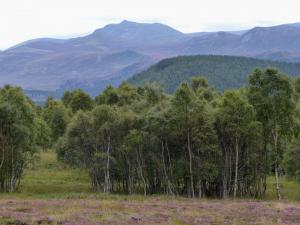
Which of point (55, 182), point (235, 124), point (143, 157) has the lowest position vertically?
point (55, 182)

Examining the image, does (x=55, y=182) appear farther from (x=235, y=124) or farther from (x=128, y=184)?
(x=235, y=124)

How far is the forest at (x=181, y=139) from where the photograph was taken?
66.1 metres

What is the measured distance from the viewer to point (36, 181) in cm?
8300

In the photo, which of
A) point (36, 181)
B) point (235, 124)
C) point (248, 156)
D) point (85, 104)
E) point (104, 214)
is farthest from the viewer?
point (85, 104)

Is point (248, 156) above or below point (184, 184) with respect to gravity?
above

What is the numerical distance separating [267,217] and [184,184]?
3695 centimetres

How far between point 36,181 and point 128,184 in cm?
1697

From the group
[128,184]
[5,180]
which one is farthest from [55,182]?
[128,184]

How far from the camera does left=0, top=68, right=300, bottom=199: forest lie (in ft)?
217

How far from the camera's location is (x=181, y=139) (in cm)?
6969

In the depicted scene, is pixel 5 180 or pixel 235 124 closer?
pixel 235 124

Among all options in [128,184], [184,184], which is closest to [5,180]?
[128,184]

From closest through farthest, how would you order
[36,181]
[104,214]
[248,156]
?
1. [104,214]
2. [248,156]
3. [36,181]

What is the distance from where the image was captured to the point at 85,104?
137125 millimetres
